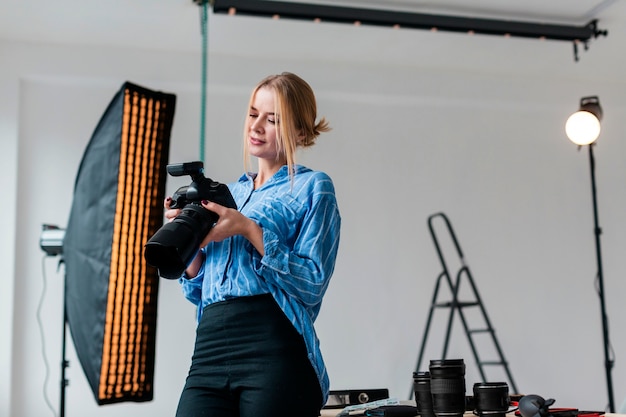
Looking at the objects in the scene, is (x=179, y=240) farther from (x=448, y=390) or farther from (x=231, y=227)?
(x=448, y=390)

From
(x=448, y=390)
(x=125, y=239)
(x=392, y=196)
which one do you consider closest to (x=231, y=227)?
(x=448, y=390)

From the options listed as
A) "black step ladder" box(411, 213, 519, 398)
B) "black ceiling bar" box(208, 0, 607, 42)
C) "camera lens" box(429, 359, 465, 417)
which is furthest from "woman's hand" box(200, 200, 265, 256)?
"black step ladder" box(411, 213, 519, 398)

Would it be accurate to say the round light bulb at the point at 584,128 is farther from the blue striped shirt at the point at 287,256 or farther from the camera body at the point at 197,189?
the camera body at the point at 197,189

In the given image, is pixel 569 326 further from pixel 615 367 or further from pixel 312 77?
pixel 312 77

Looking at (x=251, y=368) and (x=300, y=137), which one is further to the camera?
(x=300, y=137)

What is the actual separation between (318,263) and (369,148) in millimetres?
4178

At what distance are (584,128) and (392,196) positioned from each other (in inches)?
53.5

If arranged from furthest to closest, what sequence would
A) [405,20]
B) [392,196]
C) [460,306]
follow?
[392,196]
[460,306]
[405,20]

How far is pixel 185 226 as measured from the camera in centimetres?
111

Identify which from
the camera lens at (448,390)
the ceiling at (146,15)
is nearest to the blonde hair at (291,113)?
the camera lens at (448,390)

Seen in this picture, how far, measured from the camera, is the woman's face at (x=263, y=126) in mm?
1301

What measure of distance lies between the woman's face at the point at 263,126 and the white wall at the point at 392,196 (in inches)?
141

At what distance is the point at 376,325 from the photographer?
520cm

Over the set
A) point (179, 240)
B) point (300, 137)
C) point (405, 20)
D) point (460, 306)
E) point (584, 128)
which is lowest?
point (460, 306)
